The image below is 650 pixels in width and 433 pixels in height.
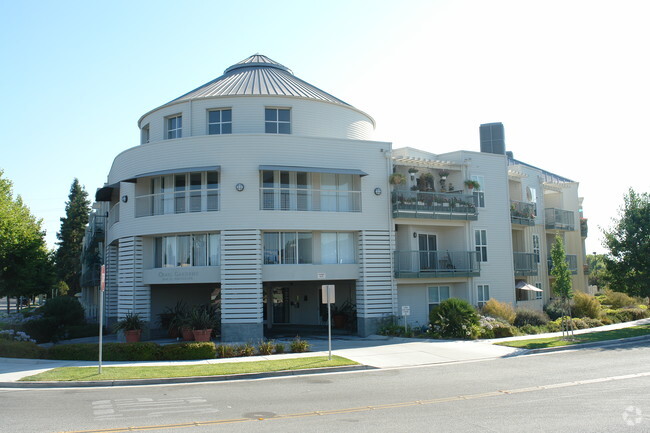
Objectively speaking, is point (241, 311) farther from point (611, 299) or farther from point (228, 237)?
point (611, 299)

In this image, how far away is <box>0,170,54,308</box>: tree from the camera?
112 feet

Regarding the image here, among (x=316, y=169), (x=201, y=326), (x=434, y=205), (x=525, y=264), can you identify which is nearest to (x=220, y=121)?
(x=316, y=169)

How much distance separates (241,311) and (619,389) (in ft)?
51.7

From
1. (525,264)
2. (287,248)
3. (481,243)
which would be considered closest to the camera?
(287,248)

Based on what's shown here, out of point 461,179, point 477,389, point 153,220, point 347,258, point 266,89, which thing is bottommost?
point 477,389

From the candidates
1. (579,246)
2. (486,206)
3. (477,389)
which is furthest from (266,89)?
(579,246)

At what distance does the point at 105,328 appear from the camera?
32.4 m

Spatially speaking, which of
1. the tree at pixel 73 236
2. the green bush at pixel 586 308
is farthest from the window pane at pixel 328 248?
the tree at pixel 73 236

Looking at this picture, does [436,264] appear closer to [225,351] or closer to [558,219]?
[225,351]

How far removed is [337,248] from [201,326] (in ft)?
24.5

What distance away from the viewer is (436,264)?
29.5 metres

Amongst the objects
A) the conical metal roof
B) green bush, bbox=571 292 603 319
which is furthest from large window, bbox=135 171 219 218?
green bush, bbox=571 292 603 319

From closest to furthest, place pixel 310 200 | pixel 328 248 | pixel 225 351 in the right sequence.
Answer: pixel 225 351
pixel 310 200
pixel 328 248

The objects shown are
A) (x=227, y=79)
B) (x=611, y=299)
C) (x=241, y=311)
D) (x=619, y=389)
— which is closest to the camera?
(x=619, y=389)
